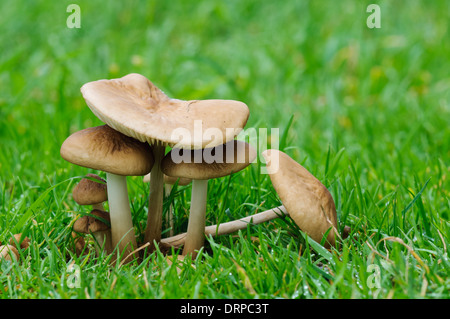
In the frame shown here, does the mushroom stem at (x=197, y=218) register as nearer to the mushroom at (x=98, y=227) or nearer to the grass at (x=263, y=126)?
the grass at (x=263, y=126)

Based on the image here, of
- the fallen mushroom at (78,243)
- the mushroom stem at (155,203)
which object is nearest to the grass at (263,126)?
the fallen mushroom at (78,243)

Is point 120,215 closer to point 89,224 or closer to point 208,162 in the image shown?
point 89,224

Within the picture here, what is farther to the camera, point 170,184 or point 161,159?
point 170,184

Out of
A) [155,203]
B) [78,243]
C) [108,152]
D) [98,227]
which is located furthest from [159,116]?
[78,243]

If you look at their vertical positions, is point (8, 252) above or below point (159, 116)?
below

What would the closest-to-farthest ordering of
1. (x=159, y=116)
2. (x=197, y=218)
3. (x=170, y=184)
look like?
1. (x=159, y=116)
2. (x=197, y=218)
3. (x=170, y=184)

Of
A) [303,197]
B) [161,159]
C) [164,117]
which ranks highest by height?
[164,117]
